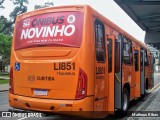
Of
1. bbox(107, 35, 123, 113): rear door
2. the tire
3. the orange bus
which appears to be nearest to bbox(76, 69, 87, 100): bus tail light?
the orange bus

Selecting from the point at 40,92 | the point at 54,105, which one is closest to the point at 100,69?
the point at 54,105

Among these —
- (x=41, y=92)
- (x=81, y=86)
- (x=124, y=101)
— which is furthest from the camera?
(x=124, y=101)

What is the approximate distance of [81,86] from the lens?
24.4 ft

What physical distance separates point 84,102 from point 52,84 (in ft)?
3.06

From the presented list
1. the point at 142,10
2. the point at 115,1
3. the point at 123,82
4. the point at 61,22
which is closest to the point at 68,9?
the point at 61,22

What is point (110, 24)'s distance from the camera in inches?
360

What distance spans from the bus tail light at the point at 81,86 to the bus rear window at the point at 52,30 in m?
0.72

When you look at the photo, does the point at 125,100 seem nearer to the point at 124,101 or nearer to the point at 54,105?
the point at 124,101

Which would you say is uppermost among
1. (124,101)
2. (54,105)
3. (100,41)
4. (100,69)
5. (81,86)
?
(100,41)

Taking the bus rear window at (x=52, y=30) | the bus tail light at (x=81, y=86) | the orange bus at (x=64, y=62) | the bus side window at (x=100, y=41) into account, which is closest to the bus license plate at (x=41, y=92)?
the orange bus at (x=64, y=62)

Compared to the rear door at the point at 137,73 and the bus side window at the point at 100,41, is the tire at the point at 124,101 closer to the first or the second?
the rear door at the point at 137,73

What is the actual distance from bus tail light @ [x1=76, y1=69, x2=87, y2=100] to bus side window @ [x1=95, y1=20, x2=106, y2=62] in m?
0.71

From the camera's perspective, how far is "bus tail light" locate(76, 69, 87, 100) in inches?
291

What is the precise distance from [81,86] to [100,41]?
1415 mm
